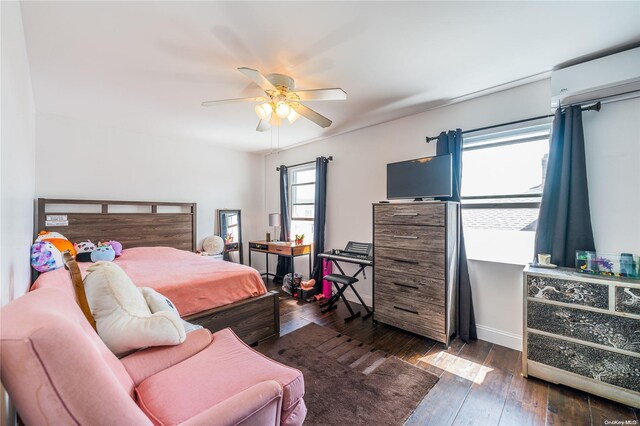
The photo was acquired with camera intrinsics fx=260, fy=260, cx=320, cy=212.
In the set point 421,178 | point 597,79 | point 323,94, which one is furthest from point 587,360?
point 323,94

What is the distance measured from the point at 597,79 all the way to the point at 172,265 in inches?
158

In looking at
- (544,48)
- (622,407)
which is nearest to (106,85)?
(544,48)

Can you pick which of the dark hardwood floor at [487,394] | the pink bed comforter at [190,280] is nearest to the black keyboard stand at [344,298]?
the dark hardwood floor at [487,394]

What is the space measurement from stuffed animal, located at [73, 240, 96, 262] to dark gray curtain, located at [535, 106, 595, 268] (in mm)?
4588

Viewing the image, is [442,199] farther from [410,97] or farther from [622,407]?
[622,407]

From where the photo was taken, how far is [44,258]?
2.34 m

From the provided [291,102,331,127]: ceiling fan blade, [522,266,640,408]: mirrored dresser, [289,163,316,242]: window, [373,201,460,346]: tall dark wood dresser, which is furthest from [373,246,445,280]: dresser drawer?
[289,163,316,242]: window

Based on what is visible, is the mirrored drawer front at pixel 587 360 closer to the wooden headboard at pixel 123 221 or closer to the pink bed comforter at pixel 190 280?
the pink bed comforter at pixel 190 280

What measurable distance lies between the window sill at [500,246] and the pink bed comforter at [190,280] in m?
2.22

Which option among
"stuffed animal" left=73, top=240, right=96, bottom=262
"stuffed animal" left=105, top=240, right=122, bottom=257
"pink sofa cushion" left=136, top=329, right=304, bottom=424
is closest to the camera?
"pink sofa cushion" left=136, top=329, right=304, bottom=424

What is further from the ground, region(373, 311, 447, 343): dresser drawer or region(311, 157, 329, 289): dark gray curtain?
region(311, 157, 329, 289): dark gray curtain

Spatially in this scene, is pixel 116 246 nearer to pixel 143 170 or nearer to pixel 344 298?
pixel 143 170

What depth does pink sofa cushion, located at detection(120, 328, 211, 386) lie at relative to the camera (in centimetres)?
124

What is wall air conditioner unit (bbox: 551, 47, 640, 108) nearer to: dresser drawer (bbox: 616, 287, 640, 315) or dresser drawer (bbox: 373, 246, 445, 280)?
dresser drawer (bbox: 616, 287, 640, 315)
